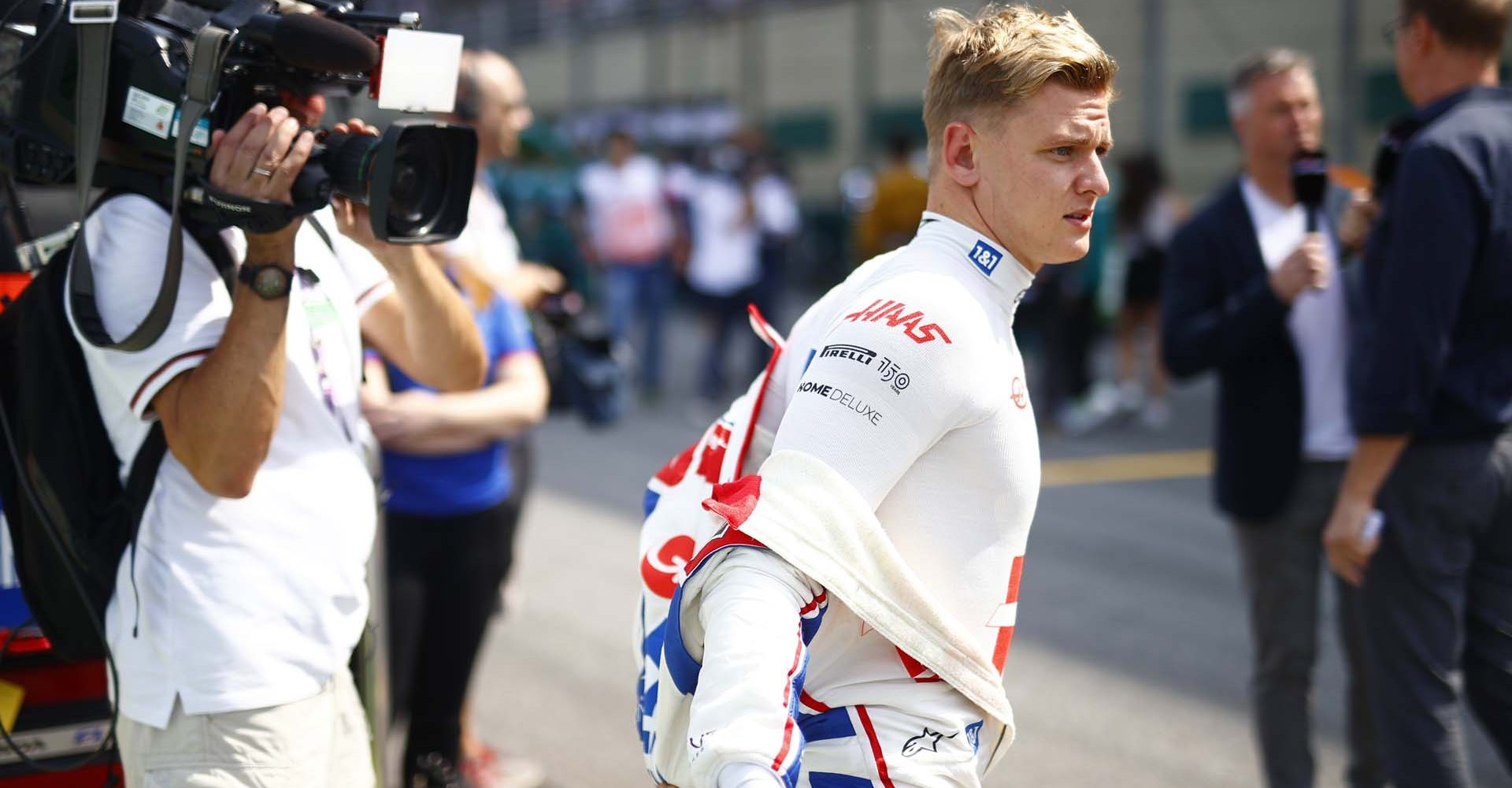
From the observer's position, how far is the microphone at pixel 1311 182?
3.57m

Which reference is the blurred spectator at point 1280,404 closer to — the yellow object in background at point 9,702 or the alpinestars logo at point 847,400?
the alpinestars logo at point 847,400

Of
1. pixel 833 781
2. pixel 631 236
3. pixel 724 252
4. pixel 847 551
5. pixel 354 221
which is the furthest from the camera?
pixel 631 236

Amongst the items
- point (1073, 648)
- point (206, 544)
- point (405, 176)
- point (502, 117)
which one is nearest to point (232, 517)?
point (206, 544)

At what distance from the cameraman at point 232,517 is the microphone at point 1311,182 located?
2.46 meters

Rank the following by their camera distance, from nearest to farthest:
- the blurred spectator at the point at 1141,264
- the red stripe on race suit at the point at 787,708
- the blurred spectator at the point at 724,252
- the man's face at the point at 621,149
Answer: the red stripe on race suit at the point at 787,708 → the blurred spectator at the point at 1141,264 → the blurred spectator at the point at 724,252 → the man's face at the point at 621,149

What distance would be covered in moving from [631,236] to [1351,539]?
9.16 metres

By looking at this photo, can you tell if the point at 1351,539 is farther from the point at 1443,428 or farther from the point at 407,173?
the point at 407,173

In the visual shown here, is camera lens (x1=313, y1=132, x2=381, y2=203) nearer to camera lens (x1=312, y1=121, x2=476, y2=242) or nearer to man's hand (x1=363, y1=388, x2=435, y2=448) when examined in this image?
camera lens (x1=312, y1=121, x2=476, y2=242)

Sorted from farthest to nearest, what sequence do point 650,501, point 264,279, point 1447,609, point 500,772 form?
point 500,772 → point 1447,609 → point 650,501 → point 264,279

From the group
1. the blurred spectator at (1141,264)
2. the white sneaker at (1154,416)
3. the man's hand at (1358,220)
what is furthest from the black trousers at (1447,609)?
the blurred spectator at (1141,264)

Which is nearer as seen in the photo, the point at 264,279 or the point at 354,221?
the point at 264,279

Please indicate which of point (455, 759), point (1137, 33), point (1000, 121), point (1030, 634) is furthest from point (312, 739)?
point (1137, 33)

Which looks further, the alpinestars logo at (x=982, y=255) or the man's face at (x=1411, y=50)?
the man's face at (x=1411, y=50)

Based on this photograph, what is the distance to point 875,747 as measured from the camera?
180cm
